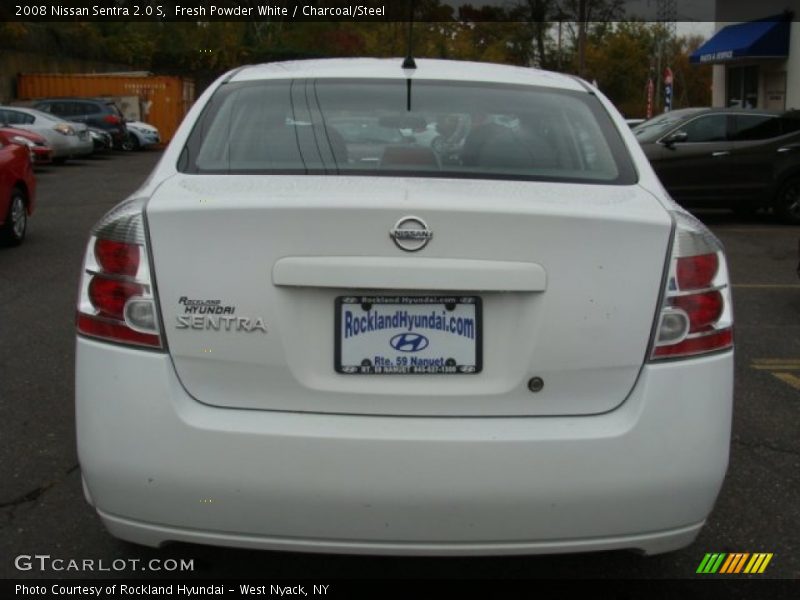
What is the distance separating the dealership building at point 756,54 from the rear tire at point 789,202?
9474 mm

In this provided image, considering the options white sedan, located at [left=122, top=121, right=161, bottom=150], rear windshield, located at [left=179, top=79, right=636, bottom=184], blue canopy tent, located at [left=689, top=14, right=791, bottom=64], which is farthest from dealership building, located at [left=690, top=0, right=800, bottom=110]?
rear windshield, located at [left=179, top=79, right=636, bottom=184]

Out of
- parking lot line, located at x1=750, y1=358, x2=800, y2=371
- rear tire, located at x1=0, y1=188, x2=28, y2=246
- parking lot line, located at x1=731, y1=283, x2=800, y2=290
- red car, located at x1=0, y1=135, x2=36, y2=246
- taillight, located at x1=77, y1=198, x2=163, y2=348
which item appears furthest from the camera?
rear tire, located at x1=0, y1=188, x2=28, y2=246

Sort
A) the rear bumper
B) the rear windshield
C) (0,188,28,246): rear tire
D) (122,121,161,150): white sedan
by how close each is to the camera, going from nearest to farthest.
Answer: the rear bumper
the rear windshield
(0,188,28,246): rear tire
(122,121,161,150): white sedan

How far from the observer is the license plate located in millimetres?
2633

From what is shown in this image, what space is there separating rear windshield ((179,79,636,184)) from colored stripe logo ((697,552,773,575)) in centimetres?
135

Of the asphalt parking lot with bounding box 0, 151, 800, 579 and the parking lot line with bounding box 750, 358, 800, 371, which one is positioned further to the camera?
the parking lot line with bounding box 750, 358, 800, 371

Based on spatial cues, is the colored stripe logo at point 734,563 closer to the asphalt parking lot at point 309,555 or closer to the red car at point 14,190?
the asphalt parking lot at point 309,555

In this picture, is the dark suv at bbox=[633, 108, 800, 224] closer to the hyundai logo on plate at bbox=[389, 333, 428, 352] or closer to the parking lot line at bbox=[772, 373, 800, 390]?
the parking lot line at bbox=[772, 373, 800, 390]

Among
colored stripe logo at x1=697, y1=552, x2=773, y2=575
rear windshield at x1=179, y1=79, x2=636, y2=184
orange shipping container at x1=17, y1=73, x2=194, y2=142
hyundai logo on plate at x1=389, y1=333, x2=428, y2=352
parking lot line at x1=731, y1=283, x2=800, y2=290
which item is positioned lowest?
colored stripe logo at x1=697, y1=552, x2=773, y2=575

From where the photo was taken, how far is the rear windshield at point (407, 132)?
3.17 metres

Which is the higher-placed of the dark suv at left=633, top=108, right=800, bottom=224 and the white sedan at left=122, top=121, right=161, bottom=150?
the white sedan at left=122, top=121, right=161, bottom=150

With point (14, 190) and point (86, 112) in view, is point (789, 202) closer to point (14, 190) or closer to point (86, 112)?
point (14, 190)

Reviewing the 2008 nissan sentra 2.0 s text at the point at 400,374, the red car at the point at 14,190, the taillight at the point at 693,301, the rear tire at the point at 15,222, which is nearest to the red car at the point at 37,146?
the red car at the point at 14,190

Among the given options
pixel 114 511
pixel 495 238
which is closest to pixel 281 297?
pixel 495 238
